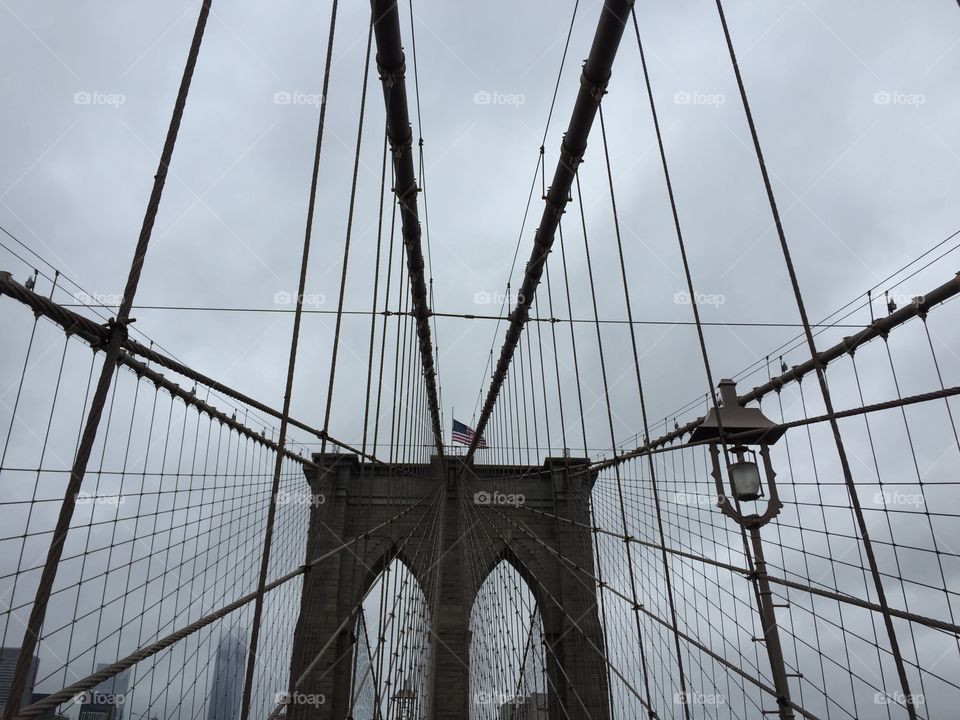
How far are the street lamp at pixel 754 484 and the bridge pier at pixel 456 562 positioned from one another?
9.13 m

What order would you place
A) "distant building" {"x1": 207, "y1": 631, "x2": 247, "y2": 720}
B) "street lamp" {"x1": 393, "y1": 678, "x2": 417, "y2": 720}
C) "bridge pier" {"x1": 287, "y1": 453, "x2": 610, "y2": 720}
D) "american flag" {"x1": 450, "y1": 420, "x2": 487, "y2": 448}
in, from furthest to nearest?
"american flag" {"x1": 450, "y1": 420, "x2": 487, "y2": 448} < "bridge pier" {"x1": 287, "y1": 453, "x2": 610, "y2": 720} < "distant building" {"x1": 207, "y1": 631, "x2": 247, "y2": 720} < "street lamp" {"x1": 393, "y1": 678, "x2": 417, "y2": 720}

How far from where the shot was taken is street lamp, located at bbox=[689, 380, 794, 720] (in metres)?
3.66

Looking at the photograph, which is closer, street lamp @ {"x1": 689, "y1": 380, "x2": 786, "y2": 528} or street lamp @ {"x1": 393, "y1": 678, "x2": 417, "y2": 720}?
street lamp @ {"x1": 689, "y1": 380, "x2": 786, "y2": 528}

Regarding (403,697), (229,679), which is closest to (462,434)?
(229,679)

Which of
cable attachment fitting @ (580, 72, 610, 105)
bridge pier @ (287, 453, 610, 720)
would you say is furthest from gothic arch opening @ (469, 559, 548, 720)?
cable attachment fitting @ (580, 72, 610, 105)

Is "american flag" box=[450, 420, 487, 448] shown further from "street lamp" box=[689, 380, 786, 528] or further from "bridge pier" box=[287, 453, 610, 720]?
"street lamp" box=[689, 380, 786, 528]

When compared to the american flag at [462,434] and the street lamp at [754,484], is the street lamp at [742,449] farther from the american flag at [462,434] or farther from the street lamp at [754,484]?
the american flag at [462,434]

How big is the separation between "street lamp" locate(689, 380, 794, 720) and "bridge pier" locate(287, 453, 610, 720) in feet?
29.9

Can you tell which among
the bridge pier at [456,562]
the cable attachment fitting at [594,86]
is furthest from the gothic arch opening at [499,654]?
the cable attachment fitting at [594,86]

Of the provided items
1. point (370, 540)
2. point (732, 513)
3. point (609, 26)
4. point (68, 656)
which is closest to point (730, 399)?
point (732, 513)

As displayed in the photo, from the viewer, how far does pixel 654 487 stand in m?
3.39

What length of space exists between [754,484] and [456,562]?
1248cm

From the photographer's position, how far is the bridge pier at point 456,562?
1420 cm

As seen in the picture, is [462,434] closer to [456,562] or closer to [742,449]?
[456,562]
